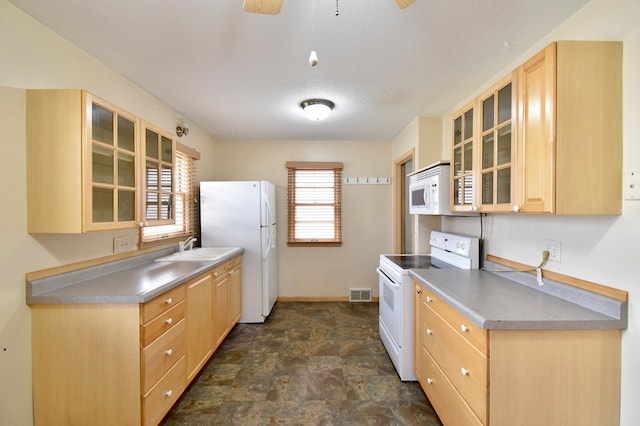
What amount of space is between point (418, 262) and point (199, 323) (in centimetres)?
197

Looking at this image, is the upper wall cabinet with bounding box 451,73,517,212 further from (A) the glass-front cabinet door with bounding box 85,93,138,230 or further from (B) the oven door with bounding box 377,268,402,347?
(A) the glass-front cabinet door with bounding box 85,93,138,230

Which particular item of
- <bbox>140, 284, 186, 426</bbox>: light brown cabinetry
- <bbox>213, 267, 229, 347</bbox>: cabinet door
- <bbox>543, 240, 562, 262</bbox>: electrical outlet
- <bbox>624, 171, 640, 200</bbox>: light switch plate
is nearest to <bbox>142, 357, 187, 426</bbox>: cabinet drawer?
<bbox>140, 284, 186, 426</bbox>: light brown cabinetry

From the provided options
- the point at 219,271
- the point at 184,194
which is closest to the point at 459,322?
the point at 219,271

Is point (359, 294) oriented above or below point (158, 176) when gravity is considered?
below

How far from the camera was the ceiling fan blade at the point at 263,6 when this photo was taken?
1015mm

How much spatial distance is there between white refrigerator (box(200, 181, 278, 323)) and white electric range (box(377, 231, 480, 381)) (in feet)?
4.90

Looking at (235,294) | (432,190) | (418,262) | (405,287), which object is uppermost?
(432,190)

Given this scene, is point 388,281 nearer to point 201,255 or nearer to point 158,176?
point 201,255

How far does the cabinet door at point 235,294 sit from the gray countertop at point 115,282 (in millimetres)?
591

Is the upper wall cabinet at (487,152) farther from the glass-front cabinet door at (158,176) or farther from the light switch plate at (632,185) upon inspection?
the glass-front cabinet door at (158,176)

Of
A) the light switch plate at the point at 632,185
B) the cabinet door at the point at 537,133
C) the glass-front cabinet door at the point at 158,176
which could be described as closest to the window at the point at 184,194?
the glass-front cabinet door at the point at 158,176

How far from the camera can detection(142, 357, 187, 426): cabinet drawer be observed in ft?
4.63

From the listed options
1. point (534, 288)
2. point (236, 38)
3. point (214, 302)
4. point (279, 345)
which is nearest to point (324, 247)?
point (279, 345)

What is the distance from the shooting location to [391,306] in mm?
2229
